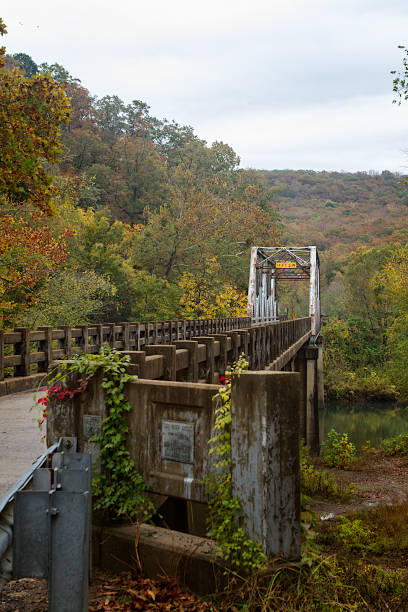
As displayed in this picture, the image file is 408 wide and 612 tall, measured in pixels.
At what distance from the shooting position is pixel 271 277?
54406 mm

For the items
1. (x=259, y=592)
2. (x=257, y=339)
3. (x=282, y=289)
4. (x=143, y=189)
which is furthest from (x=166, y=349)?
(x=282, y=289)

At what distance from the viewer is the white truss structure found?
41.1m

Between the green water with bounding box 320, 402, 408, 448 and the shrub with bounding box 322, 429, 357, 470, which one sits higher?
the shrub with bounding box 322, 429, 357, 470

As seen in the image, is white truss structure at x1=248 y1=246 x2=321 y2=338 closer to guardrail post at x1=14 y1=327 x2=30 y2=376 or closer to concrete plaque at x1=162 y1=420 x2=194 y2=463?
guardrail post at x1=14 y1=327 x2=30 y2=376

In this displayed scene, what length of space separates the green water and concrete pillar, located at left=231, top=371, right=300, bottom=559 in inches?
1040

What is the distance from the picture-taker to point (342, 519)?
408 inches

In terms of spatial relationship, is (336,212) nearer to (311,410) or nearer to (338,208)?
(338,208)

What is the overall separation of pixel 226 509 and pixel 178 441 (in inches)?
24.4

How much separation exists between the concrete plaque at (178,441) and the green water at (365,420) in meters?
26.3

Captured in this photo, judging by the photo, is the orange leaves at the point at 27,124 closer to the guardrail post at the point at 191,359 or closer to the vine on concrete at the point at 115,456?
the guardrail post at the point at 191,359

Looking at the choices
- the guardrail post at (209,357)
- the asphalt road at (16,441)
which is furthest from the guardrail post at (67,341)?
the guardrail post at (209,357)

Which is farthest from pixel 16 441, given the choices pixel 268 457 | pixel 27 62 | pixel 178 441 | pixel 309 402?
pixel 27 62

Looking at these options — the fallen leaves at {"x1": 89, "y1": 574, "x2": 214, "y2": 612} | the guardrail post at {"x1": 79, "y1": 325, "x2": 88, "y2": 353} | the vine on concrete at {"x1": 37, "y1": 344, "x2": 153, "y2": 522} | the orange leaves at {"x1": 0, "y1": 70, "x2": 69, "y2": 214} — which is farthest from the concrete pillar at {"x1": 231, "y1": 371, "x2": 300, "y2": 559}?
the guardrail post at {"x1": 79, "y1": 325, "x2": 88, "y2": 353}

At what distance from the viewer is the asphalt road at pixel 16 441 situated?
5449 millimetres
